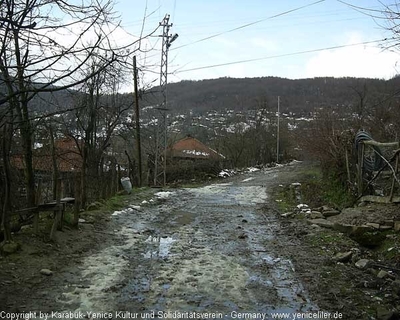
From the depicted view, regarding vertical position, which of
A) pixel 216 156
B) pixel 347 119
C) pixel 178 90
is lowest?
pixel 216 156

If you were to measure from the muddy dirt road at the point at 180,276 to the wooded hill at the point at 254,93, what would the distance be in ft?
107

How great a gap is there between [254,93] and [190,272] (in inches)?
2361

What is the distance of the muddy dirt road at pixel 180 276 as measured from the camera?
4723 millimetres

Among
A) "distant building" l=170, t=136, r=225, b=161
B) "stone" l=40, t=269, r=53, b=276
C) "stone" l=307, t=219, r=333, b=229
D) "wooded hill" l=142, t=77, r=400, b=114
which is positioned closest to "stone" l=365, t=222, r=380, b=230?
"stone" l=307, t=219, r=333, b=229

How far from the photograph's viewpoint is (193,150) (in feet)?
137

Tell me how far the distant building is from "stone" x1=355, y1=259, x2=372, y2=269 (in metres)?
29.5

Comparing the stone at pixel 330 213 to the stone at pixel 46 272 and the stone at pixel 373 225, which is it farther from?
the stone at pixel 46 272

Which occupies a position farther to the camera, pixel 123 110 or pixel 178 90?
pixel 178 90

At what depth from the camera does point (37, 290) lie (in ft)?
17.3

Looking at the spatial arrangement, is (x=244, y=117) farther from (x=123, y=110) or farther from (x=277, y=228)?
(x=277, y=228)

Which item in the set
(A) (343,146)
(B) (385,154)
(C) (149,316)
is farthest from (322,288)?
(A) (343,146)

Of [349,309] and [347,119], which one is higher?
[347,119]

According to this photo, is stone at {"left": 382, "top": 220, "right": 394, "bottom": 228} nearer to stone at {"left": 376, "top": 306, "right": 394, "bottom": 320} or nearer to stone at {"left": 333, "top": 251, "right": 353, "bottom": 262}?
stone at {"left": 333, "top": 251, "right": 353, "bottom": 262}

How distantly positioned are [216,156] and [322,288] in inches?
1309
